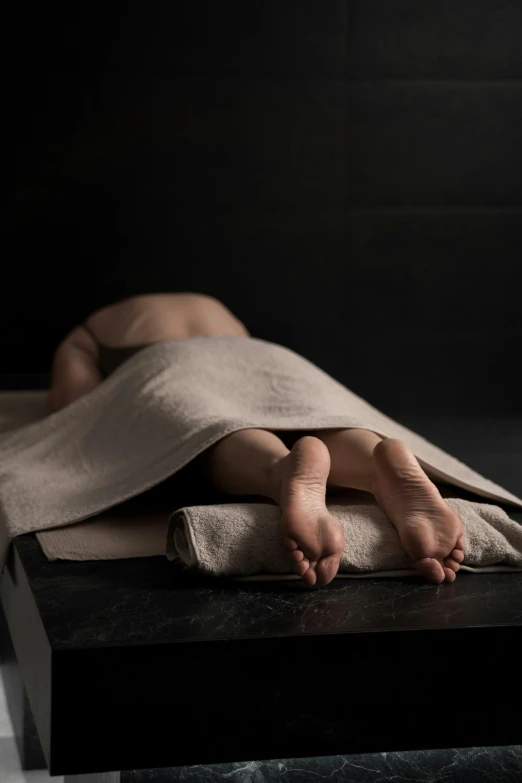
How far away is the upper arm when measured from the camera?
2803 millimetres

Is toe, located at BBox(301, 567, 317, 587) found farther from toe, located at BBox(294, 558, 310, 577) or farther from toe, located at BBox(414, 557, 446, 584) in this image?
toe, located at BBox(414, 557, 446, 584)

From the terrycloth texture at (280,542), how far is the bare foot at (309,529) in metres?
0.06

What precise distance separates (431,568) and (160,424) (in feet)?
2.41

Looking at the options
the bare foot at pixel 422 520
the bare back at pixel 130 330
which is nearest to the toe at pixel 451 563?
the bare foot at pixel 422 520

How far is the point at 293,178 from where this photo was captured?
12.5ft

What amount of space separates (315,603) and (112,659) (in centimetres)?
33

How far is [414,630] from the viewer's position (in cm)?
140

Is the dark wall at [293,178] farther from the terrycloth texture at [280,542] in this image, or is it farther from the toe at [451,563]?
the toe at [451,563]

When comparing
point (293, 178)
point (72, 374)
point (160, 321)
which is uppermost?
point (293, 178)

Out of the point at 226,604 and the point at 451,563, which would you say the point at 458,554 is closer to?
the point at 451,563

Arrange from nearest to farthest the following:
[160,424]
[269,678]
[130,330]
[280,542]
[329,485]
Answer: [269,678]
[280,542]
[329,485]
[160,424]
[130,330]

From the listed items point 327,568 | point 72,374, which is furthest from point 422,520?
point 72,374

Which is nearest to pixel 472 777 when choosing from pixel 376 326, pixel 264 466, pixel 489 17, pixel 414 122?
pixel 264 466

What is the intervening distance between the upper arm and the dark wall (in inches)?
28.8
